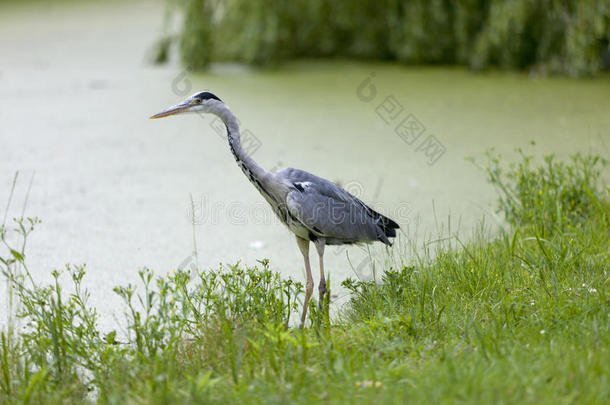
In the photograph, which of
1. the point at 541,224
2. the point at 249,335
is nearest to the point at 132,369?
the point at 249,335

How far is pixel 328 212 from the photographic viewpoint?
271 cm

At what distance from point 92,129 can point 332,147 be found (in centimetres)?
190

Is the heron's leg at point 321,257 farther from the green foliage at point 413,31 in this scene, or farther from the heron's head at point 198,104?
the green foliage at point 413,31

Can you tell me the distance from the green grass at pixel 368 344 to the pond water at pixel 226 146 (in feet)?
1.61

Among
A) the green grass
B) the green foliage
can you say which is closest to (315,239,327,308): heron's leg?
the green grass

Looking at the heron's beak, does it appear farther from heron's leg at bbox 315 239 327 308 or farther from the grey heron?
heron's leg at bbox 315 239 327 308

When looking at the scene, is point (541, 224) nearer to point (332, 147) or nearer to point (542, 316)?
point (542, 316)

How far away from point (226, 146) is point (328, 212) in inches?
87.3

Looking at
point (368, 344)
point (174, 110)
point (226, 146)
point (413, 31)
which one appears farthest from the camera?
point (413, 31)

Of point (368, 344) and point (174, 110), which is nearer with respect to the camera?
point (368, 344)

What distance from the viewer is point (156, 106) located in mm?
5418

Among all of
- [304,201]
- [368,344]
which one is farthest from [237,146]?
[368,344]

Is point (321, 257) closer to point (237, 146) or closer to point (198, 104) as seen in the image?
point (237, 146)

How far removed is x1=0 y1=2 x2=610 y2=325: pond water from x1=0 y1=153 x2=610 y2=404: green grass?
49 cm
